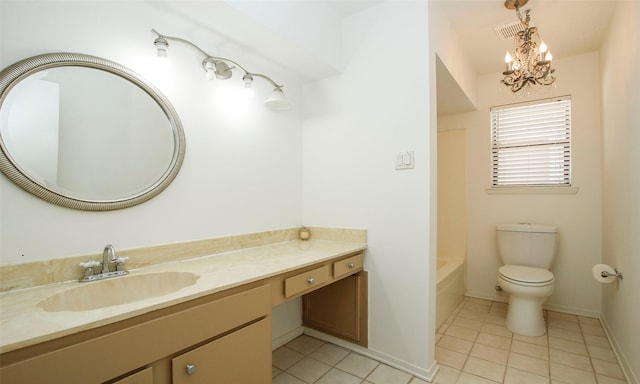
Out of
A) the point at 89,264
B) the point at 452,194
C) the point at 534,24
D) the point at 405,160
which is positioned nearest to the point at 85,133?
the point at 89,264

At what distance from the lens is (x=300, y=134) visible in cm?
240

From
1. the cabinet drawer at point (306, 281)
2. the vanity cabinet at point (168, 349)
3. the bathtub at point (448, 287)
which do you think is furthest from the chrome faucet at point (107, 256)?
the bathtub at point (448, 287)

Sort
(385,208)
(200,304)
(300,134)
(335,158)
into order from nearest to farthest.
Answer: (200,304), (385,208), (335,158), (300,134)

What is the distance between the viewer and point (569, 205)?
271 centimetres

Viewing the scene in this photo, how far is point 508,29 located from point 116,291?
121 inches

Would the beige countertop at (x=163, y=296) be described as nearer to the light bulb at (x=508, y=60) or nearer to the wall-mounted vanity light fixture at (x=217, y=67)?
the wall-mounted vanity light fixture at (x=217, y=67)

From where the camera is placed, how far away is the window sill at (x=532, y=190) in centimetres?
271

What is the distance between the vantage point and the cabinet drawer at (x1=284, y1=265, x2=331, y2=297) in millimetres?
1471

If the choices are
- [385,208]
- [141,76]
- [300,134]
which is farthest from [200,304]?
[300,134]

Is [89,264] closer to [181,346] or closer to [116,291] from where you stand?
[116,291]

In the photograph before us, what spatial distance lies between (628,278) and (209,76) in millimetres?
2731

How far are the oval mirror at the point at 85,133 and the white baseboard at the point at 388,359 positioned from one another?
1.60 meters

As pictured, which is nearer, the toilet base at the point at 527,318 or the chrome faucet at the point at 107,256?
the chrome faucet at the point at 107,256

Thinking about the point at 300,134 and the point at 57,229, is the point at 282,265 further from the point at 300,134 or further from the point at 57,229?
the point at 300,134
